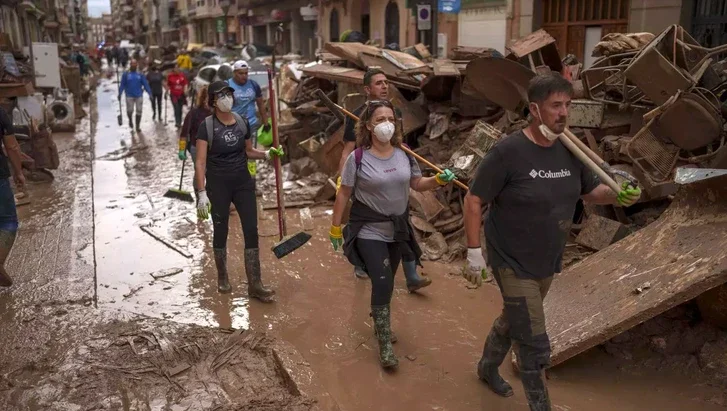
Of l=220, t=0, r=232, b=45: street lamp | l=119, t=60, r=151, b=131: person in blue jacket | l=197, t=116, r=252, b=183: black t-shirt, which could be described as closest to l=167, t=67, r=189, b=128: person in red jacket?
l=119, t=60, r=151, b=131: person in blue jacket

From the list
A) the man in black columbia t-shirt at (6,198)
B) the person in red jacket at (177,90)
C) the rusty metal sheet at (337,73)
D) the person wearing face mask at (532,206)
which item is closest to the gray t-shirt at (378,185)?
the person wearing face mask at (532,206)

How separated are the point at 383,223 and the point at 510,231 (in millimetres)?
1121

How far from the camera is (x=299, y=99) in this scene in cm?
1127

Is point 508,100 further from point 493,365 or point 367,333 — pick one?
point 493,365

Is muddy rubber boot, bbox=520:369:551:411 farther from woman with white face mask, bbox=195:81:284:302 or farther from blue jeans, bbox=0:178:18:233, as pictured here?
blue jeans, bbox=0:178:18:233

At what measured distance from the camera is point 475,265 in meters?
3.64

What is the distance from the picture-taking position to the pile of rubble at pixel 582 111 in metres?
5.34

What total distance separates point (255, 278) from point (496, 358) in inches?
95.8

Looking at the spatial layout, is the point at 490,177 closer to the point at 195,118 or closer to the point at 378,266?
the point at 378,266

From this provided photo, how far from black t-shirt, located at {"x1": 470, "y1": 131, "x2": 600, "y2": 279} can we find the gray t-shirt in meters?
0.96

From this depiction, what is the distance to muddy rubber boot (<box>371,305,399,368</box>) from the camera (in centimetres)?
433

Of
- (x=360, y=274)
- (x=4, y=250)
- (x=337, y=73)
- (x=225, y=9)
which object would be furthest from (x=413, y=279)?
(x=225, y=9)

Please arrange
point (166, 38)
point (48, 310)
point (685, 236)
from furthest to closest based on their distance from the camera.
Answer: point (166, 38) < point (48, 310) < point (685, 236)

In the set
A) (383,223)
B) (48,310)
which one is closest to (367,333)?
(383,223)
